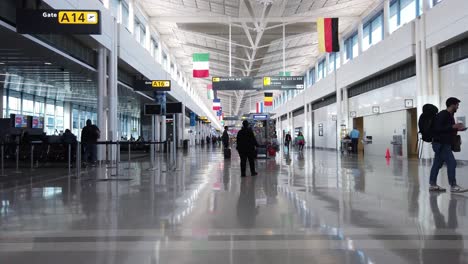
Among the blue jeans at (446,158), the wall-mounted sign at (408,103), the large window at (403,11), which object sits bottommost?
the blue jeans at (446,158)

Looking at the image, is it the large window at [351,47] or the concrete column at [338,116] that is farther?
the concrete column at [338,116]

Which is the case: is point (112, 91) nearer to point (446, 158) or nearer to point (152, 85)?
point (152, 85)

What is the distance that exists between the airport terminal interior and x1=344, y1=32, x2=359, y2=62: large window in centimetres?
16

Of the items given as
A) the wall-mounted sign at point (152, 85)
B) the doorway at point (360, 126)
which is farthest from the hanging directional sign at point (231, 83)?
the doorway at point (360, 126)

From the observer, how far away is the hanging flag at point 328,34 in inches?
808

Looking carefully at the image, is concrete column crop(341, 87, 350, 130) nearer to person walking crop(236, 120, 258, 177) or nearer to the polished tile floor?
person walking crop(236, 120, 258, 177)

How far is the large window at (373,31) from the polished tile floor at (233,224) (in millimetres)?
16416

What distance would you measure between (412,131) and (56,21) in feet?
57.9

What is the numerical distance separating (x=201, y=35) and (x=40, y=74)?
12.2 meters

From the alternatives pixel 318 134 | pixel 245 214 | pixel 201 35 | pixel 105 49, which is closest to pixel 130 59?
pixel 105 49

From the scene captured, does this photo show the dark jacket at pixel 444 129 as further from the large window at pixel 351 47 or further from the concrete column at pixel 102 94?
the large window at pixel 351 47

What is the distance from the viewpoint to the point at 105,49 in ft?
53.7

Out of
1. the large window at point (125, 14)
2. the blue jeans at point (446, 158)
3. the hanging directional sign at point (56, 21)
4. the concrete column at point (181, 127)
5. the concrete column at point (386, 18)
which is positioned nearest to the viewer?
the blue jeans at point (446, 158)

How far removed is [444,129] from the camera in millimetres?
7395
